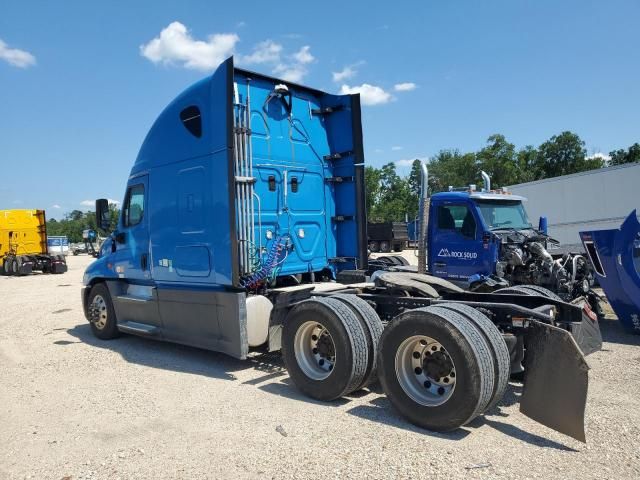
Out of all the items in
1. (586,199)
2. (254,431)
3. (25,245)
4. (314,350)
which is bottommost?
(254,431)

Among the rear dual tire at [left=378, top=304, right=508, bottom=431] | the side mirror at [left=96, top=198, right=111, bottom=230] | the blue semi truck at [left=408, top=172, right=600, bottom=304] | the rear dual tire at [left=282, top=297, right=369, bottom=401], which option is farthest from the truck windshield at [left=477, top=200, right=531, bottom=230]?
the side mirror at [left=96, top=198, right=111, bottom=230]

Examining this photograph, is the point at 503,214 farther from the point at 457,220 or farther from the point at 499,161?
the point at 499,161

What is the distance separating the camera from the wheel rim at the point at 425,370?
13.8 feet

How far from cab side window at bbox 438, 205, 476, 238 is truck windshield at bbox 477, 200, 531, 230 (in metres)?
0.23

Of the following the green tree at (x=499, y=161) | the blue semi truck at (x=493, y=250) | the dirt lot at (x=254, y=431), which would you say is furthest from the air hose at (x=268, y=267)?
the green tree at (x=499, y=161)

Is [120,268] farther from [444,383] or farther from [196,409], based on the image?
[444,383]

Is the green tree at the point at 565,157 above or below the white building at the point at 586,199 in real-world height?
above

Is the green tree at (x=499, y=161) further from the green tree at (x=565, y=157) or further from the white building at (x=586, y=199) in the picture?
the white building at (x=586, y=199)

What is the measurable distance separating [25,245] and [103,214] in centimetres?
2201

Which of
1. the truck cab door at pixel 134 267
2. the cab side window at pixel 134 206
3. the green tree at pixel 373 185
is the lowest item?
the truck cab door at pixel 134 267

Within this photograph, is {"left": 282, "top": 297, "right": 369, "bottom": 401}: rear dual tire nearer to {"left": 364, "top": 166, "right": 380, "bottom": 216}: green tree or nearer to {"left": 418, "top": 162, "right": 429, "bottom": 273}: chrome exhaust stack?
{"left": 418, "top": 162, "right": 429, "bottom": 273}: chrome exhaust stack

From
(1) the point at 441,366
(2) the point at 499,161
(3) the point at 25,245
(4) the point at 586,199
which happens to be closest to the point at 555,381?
(1) the point at 441,366

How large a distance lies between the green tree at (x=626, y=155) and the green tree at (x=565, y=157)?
2.97m

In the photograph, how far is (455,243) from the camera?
8398mm
